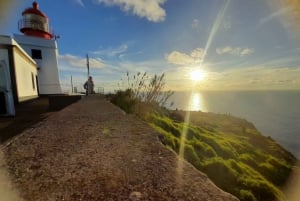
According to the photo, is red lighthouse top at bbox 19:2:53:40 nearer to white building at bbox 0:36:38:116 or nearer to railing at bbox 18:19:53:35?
railing at bbox 18:19:53:35

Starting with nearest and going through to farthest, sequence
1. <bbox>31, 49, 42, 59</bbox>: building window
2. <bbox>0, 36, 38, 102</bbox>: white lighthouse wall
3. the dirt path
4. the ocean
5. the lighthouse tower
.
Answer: the dirt path
<bbox>0, 36, 38, 102</bbox>: white lighthouse wall
the lighthouse tower
<bbox>31, 49, 42, 59</bbox>: building window
the ocean

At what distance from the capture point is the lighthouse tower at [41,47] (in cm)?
1485

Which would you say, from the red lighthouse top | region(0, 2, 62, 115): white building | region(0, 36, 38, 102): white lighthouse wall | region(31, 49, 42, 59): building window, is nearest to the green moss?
region(0, 36, 38, 102): white lighthouse wall

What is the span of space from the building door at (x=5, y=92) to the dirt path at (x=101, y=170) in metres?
3.45

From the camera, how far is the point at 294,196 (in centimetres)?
421

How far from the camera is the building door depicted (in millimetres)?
5328

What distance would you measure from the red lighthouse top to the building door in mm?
11690

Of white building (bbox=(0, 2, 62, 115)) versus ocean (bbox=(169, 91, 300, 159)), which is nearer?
white building (bbox=(0, 2, 62, 115))

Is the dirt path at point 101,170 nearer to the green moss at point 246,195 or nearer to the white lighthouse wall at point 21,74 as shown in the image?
the green moss at point 246,195

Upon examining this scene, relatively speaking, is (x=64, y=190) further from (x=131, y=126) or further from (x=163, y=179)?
→ (x=131, y=126)

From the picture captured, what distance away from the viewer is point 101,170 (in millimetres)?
1716

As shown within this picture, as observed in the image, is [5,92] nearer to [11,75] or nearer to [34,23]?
[11,75]

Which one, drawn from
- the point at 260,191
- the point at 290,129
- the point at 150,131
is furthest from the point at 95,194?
the point at 290,129

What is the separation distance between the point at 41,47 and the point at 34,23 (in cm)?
184
